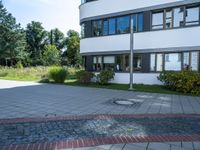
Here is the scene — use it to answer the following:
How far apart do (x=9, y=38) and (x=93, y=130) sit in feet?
144

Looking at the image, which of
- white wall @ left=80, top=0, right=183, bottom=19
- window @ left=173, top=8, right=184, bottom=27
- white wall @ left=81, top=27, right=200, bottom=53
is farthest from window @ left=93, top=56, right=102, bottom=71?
window @ left=173, top=8, right=184, bottom=27

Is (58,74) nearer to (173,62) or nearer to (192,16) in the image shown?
(173,62)

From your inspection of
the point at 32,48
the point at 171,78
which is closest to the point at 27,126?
the point at 171,78

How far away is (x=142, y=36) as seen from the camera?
50.7 feet

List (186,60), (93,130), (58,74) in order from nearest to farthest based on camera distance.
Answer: (93,130) → (186,60) → (58,74)

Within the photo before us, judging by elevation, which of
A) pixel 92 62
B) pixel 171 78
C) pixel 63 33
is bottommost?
pixel 171 78

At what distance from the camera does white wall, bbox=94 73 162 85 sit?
15021mm

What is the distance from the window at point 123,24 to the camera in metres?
16.2

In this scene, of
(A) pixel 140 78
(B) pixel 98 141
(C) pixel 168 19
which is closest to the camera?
(B) pixel 98 141

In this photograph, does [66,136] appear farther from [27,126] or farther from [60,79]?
[60,79]

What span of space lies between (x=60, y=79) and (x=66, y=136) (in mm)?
13227

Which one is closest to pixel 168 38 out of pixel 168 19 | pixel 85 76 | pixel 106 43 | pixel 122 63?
pixel 168 19

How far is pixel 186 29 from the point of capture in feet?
44.9

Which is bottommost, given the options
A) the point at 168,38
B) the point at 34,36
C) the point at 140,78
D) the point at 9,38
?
the point at 140,78
